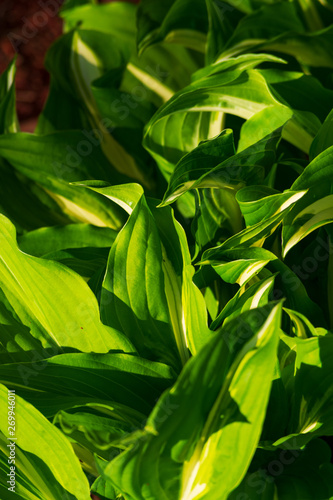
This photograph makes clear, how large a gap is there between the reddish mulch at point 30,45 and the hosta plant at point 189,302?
100 cm

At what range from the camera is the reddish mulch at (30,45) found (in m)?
1.68

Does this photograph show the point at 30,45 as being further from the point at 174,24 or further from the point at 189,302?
the point at 189,302

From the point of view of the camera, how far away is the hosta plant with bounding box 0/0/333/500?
397mm

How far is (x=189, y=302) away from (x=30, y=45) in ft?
4.71

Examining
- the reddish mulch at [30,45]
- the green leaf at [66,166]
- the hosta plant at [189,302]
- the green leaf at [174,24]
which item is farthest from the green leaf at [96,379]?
the reddish mulch at [30,45]

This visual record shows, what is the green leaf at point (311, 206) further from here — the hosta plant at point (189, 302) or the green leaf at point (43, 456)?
the green leaf at point (43, 456)

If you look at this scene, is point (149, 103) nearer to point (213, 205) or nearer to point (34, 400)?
point (213, 205)

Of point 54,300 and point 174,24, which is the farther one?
point 174,24

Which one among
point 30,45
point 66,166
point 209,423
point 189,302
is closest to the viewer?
point 209,423

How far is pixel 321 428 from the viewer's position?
47 centimetres

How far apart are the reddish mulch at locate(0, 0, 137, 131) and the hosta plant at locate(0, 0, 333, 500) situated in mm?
1004

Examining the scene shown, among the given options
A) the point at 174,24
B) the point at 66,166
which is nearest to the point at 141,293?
the point at 66,166

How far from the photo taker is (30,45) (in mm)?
1692

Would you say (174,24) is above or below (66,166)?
above
